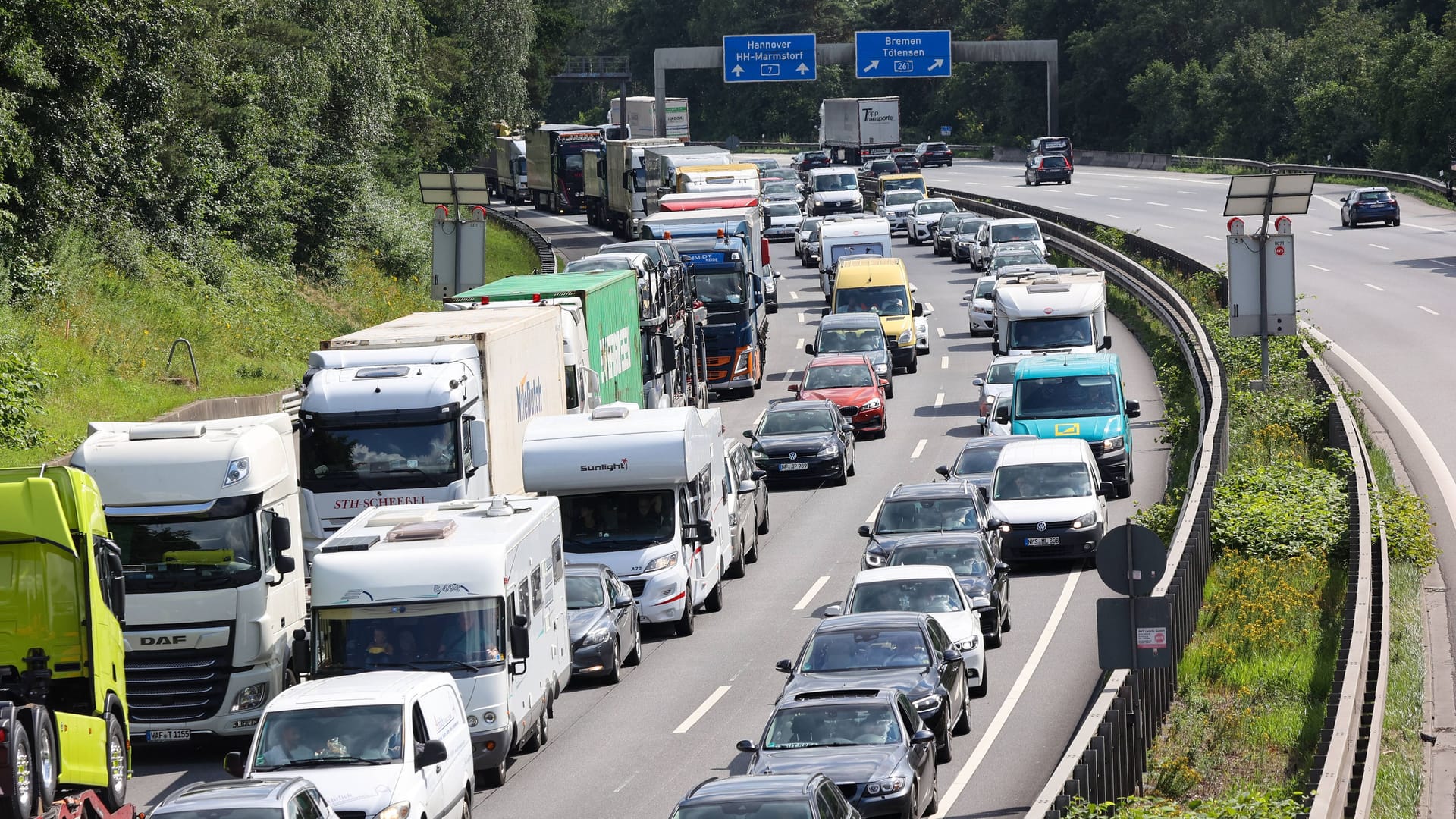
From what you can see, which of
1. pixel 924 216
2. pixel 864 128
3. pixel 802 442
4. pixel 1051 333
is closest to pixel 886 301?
pixel 1051 333

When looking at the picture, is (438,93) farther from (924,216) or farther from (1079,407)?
(1079,407)

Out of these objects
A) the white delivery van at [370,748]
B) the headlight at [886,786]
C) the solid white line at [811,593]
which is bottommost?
the solid white line at [811,593]

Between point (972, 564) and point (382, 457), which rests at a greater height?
point (382, 457)

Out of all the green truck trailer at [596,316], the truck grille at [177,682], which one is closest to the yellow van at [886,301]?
the green truck trailer at [596,316]

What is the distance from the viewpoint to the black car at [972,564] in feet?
72.1

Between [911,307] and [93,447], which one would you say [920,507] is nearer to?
[93,447]

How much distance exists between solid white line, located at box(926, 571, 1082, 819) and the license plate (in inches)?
313

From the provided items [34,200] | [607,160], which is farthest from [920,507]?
[607,160]

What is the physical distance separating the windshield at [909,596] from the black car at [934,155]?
86.7m

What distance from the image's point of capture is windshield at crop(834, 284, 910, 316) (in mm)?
45125

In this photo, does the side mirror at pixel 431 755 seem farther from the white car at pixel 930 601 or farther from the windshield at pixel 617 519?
the windshield at pixel 617 519

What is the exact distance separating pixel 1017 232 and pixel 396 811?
1838 inches

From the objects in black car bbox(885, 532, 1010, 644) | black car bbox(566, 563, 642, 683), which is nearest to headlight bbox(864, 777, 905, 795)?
black car bbox(885, 532, 1010, 644)

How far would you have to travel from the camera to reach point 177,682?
19078mm
